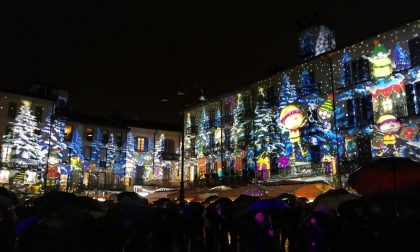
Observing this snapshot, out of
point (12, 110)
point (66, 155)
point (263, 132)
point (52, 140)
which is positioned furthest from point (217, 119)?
point (12, 110)

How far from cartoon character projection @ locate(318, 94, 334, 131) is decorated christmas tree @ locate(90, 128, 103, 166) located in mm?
29475

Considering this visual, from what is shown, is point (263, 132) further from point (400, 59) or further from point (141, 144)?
point (141, 144)

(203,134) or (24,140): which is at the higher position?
(203,134)

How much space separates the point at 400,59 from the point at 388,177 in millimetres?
21313

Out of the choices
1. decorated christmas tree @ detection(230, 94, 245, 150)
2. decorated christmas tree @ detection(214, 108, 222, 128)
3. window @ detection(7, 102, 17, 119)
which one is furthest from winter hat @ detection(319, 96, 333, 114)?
window @ detection(7, 102, 17, 119)

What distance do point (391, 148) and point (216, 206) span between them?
17211 millimetres

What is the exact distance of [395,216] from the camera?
6.59 meters

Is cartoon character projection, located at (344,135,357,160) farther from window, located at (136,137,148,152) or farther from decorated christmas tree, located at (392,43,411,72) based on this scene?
window, located at (136,137,148,152)

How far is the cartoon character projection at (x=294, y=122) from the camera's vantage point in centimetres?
3228

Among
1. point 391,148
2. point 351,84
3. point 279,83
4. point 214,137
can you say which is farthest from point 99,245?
point 214,137

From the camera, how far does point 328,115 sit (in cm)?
3022

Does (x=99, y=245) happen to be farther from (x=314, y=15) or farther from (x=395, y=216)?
(x=314, y=15)

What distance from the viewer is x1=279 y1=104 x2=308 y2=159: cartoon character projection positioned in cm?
3228

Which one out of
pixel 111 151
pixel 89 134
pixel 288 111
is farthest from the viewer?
pixel 111 151
